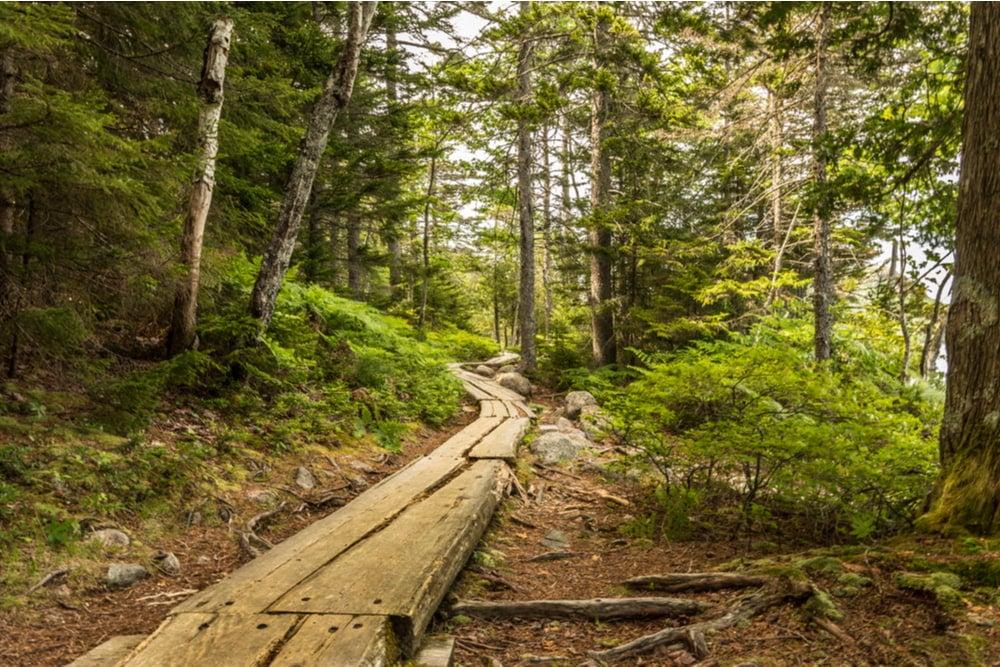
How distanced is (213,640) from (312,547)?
1.31 meters

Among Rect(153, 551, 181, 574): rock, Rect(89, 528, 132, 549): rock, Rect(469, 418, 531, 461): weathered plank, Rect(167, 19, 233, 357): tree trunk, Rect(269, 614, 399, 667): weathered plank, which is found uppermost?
Rect(167, 19, 233, 357): tree trunk

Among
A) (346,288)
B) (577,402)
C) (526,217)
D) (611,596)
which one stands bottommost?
(611,596)

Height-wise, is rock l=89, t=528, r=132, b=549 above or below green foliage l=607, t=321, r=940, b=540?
below

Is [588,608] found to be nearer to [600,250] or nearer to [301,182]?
[301,182]

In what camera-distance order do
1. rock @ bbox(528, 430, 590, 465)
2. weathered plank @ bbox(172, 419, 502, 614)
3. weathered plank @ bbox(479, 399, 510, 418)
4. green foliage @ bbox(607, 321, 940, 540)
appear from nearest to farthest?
weathered plank @ bbox(172, 419, 502, 614) < green foliage @ bbox(607, 321, 940, 540) < rock @ bbox(528, 430, 590, 465) < weathered plank @ bbox(479, 399, 510, 418)

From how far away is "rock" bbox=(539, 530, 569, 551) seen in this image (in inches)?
206

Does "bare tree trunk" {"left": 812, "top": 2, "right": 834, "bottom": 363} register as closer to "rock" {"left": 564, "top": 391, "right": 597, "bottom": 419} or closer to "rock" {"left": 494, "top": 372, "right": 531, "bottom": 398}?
"rock" {"left": 564, "top": 391, "right": 597, "bottom": 419}

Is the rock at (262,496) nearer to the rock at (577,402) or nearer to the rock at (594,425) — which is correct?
the rock at (594,425)

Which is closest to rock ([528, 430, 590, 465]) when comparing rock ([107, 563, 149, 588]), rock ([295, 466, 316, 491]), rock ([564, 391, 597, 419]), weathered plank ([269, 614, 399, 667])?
rock ([564, 391, 597, 419])

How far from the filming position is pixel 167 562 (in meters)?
4.04

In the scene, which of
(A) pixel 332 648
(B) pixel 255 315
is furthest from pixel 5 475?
(B) pixel 255 315

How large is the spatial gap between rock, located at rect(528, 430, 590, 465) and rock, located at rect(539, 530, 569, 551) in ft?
8.46

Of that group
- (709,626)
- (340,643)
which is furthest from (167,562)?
(709,626)

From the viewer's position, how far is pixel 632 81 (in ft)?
48.8
